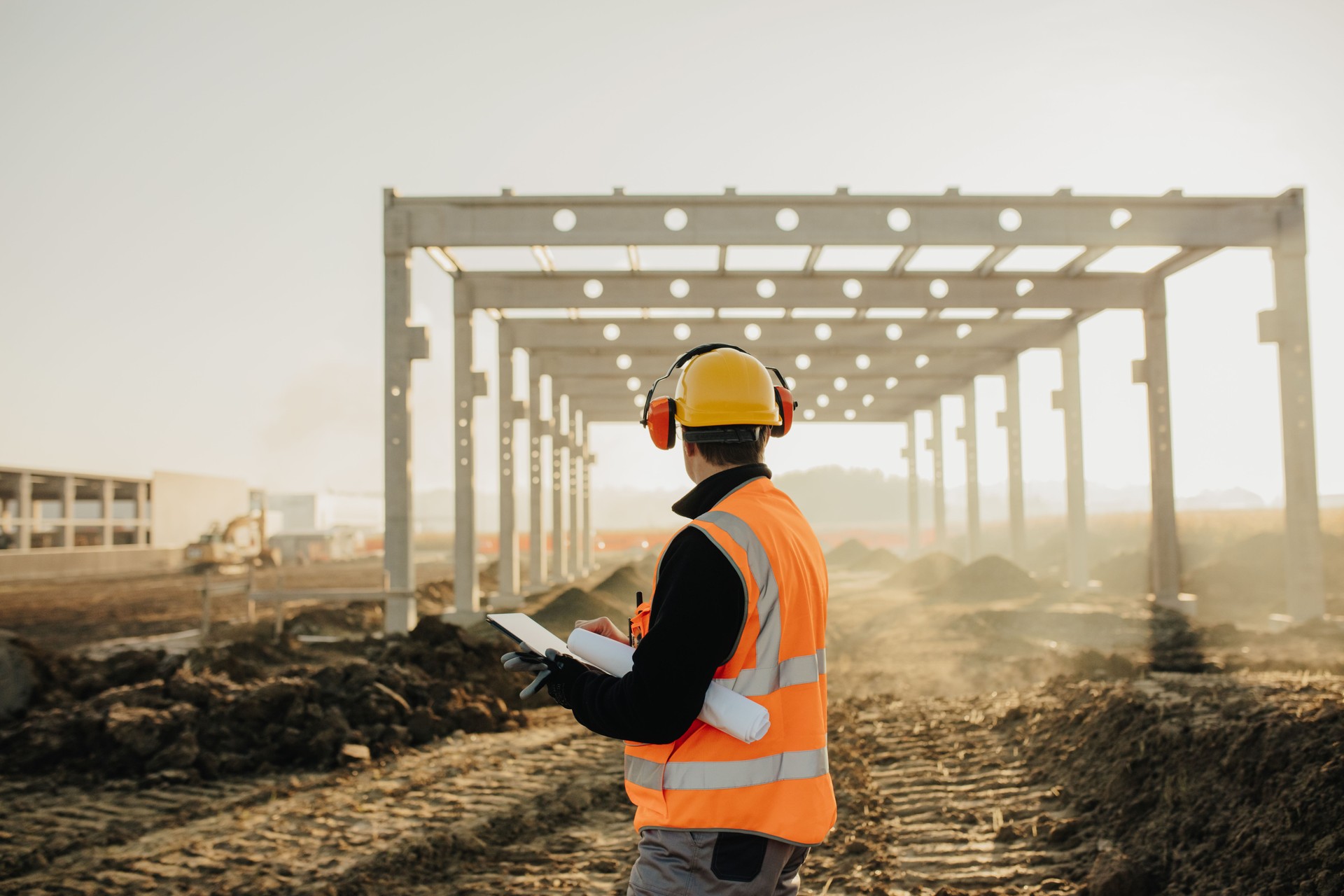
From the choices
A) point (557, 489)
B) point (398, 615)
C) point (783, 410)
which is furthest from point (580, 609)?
point (783, 410)

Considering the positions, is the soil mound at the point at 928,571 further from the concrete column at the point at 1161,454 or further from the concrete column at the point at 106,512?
the concrete column at the point at 106,512

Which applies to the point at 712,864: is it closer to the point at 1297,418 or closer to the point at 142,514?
the point at 1297,418

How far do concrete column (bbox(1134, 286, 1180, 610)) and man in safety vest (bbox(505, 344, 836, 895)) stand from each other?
1481cm

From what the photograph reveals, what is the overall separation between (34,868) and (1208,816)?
665 cm

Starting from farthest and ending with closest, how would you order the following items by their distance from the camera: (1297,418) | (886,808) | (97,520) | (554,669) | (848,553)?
(848,553)
(97,520)
(1297,418)
(886,808)
(554,669)

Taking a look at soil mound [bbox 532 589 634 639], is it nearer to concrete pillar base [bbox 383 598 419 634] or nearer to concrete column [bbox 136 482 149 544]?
concrete pillar base [bbox 383 598 419 634]

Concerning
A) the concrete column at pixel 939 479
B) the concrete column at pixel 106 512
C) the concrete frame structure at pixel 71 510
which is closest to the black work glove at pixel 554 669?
the concrete column at pixel 939 479

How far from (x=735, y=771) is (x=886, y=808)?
4607 mm

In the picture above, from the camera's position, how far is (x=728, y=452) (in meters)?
2.41

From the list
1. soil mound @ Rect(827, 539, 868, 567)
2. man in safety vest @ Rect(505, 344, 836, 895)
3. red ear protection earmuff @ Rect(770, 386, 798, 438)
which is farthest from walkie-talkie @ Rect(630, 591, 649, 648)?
soil mound @ Rect(827, 539, 868, 567)

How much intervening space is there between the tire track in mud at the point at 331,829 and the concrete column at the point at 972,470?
19.8m

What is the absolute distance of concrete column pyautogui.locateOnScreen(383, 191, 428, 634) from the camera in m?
12.1

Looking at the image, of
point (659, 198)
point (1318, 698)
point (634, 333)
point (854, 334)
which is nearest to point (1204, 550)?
point (854, 334)

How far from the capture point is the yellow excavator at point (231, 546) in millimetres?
31078
